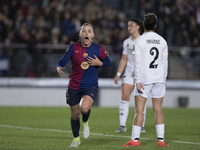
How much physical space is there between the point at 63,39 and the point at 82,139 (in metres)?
9.51

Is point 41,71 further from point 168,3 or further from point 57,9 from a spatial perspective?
point 168,3

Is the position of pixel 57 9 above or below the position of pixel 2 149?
above

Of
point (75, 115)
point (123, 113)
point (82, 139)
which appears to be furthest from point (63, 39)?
point (75, 115)

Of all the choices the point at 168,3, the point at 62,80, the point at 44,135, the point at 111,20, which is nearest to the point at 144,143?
the point at 44,135

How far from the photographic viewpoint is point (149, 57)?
7.04 m

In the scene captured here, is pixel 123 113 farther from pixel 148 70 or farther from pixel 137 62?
pixel 137 62

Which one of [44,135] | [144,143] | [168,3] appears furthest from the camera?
[168,3]

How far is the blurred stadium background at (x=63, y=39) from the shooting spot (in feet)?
54.9

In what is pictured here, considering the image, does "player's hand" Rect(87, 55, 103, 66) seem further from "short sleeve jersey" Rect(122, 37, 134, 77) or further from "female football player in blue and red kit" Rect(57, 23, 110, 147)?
"short sleeve jersey" Rect(122, 37, 134, 77)

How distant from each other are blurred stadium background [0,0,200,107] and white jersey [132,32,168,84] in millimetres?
9881

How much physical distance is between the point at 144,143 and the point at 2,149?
2452 millimetres

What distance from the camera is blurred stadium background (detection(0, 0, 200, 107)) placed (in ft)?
54.9

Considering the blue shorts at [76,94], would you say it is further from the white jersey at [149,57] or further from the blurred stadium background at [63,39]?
the blurred stadium background at [63,39]

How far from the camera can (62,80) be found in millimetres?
16781
